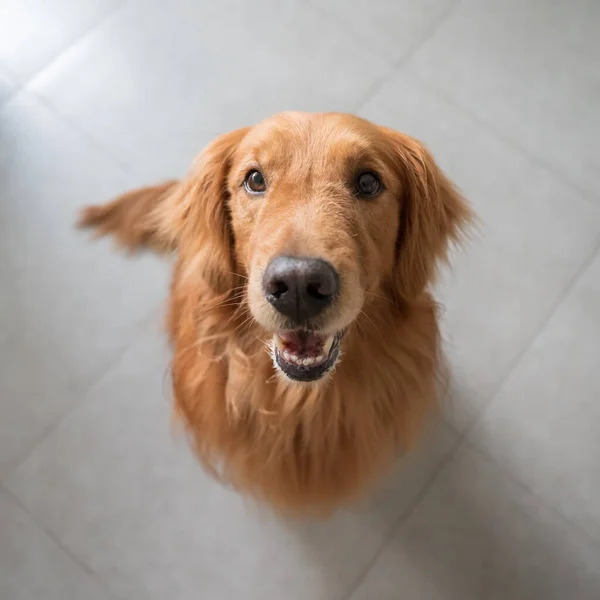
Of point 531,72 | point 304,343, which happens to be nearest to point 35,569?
point 304,343

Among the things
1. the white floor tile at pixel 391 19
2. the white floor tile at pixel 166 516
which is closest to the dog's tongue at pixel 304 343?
the white floor tile at pixel 166 516

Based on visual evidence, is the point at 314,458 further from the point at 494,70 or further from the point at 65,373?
the point at 494,70

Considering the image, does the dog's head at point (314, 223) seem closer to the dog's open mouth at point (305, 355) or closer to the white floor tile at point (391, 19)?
the dog's open mouth at point (305, 355)

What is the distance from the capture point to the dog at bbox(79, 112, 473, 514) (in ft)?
4.18

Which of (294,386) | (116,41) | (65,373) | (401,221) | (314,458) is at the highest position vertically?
(116,41)

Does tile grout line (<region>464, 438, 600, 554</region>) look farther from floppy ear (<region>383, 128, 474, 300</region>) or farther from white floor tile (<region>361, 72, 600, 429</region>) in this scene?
floppy ear (<region>383, 128, 474, 300</region>)

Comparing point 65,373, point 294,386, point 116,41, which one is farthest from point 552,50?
point 65,373

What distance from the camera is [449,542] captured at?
202 cm

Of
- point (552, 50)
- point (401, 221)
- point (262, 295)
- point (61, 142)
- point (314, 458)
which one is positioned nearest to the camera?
point (262, 295)

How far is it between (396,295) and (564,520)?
3.52 ft

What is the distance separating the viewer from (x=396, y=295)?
157 cm

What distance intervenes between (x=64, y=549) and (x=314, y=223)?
1.45 m

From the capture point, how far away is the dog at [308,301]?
4.18 ft

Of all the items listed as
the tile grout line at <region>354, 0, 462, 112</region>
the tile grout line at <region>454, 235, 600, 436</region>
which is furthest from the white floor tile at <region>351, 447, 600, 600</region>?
the tile grout line at <region>354, 0, 462, 112</region>
